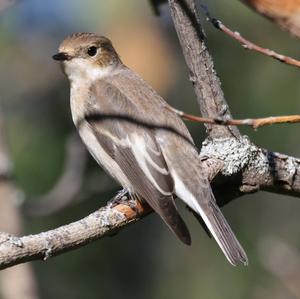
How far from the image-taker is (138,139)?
4.02m

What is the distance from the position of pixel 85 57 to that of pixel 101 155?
741mm

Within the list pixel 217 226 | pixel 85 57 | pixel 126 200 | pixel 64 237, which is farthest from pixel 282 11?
pixel 85 57

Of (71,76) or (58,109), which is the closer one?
(71,76)

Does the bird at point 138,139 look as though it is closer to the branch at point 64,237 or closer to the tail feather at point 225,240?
the tail feather at point 225,240

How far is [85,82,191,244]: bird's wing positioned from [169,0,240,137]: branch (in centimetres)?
50

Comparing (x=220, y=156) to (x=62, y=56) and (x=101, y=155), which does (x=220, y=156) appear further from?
(x=62, y=56)

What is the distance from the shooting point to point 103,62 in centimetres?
471

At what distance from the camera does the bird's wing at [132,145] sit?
373cm

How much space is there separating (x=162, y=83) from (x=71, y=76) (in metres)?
1.88

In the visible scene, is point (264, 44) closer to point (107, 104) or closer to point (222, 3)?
point (222, 3)

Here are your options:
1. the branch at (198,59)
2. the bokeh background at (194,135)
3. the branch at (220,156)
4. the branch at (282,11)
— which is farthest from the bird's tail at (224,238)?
the bokeh background at (194,135)

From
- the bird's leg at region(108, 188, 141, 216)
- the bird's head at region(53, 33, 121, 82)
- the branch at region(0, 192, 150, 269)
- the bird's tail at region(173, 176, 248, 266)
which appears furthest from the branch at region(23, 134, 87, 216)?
the branch at region(0, 192, 150, 269)

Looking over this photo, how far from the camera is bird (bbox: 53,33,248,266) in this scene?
369 centimetres

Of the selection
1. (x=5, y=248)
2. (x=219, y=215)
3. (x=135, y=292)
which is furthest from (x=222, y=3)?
(x=5, y=248)
